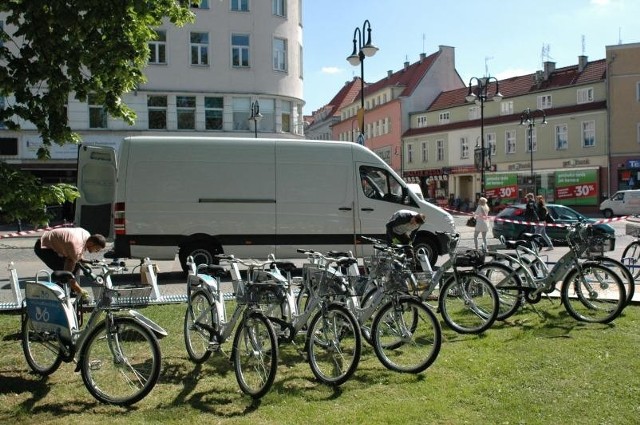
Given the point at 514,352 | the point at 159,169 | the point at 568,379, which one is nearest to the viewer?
the point at 568,379

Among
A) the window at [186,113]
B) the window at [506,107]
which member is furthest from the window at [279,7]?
the window at [506,107]

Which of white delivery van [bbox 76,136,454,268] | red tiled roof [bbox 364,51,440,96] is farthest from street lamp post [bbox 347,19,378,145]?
red tiled roof [bbox 364,51,440,96]

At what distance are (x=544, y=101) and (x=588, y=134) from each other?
5740mm

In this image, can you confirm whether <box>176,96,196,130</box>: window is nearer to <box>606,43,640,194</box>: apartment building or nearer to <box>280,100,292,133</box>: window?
<box>280,100,292,133</box>: window

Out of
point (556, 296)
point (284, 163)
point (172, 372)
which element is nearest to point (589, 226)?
point (556, 296)

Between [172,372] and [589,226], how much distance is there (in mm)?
5496

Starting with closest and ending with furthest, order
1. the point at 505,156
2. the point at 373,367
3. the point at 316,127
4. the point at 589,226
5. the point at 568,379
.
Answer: the point at 568,379
the point at 373,367
the point at 589,226
the point at 505,156
the point at 316,127

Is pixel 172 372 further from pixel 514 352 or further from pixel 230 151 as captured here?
pixel 230 151

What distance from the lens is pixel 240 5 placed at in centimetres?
3244

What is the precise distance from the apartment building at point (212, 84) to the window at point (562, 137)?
2659cm

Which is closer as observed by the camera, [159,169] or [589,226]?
[589,226]

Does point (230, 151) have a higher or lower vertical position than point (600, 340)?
higher

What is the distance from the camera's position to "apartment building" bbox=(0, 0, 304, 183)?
30953mm

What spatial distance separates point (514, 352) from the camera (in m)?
6.57
